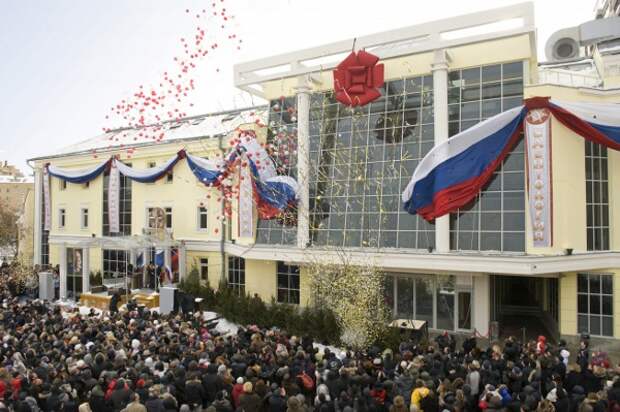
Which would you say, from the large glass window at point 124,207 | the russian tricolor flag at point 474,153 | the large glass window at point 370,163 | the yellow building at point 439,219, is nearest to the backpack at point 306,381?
the yellow building at point 439,219

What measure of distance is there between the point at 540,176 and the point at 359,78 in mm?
8274

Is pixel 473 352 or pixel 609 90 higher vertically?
pixel 609 90

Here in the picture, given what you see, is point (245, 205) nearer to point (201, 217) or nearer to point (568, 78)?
point (201, 217)

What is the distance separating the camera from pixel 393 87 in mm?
22172

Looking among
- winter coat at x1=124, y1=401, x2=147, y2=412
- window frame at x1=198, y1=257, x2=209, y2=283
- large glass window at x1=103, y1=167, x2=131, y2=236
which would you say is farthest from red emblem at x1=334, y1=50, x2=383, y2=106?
large glass window at x1=103, y1=167, x2=131, y2=236

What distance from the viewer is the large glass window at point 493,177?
19312mm

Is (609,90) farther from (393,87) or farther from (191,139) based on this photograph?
(191,139)

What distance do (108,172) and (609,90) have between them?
2816 centimetres

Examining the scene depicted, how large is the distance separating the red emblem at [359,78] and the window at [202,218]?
37.3ft

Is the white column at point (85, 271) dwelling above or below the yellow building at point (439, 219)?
below

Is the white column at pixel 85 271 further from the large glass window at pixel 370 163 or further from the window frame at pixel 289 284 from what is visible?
the large glass window at pixel 370 163

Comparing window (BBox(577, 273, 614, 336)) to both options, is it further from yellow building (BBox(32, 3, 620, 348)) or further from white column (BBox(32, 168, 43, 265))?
white column (BBox(32, 168, 43, 265))

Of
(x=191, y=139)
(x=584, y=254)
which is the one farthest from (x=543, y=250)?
(x=191, y=139)

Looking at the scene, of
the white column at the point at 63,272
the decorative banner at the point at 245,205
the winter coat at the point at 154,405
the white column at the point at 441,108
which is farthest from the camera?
the white column at the point at 63,272
